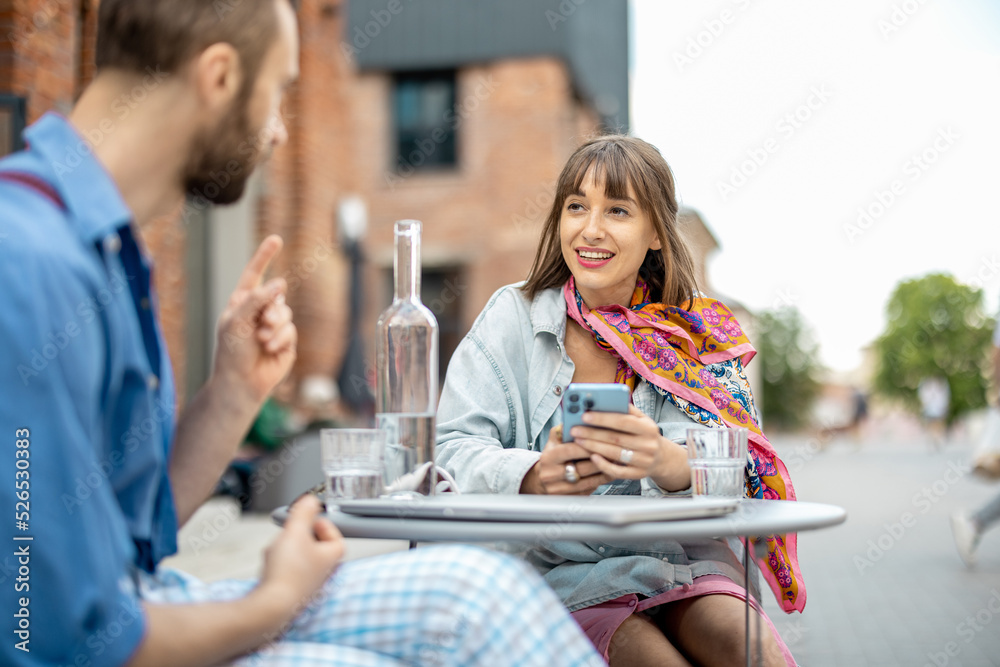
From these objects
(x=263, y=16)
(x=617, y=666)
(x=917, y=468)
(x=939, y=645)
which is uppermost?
(x=263, y=16)

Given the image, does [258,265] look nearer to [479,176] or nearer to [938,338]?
[479,176]

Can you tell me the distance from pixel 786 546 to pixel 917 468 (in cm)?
1505

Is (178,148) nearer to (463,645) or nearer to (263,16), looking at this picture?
(263,16)

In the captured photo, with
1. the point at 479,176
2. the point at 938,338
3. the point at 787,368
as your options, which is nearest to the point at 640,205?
the point at 479,176

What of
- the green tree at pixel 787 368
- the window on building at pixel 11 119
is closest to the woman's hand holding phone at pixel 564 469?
the window on building at pixel 11 119

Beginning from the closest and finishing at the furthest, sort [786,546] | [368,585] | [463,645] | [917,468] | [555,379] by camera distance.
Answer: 1. [463,645]
2. [368,585]
3. [786,546]
4. [555,379]
5. [917,468]

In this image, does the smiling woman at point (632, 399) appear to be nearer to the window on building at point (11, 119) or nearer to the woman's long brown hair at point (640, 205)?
the woman's long brown hair at point (640, 205)

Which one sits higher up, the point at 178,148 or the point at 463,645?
the point at 178,148

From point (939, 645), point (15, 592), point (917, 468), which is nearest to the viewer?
point (15, 592)

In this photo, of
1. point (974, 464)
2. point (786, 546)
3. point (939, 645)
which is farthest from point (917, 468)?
point (786, 546)

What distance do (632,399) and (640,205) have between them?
0.47 meters

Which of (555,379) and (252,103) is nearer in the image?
(252,103)

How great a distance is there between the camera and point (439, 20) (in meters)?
16.8

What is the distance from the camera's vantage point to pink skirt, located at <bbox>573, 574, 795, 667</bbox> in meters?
1.88
